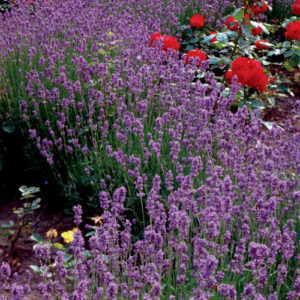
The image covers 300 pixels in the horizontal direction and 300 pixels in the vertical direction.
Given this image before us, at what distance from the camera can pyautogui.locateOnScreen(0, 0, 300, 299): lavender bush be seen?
161 centimetres

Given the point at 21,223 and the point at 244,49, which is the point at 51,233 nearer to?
the point at 21,223

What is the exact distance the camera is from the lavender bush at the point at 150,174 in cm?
161

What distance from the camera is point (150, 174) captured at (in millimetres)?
2658

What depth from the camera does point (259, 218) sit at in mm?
1745

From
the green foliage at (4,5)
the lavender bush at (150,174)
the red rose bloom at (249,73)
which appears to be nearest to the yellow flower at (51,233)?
the lavender bush at (150,174)

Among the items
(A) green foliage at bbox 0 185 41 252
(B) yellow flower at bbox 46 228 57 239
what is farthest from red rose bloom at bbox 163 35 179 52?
(B) yellow flower at bbox 46 228 57 239

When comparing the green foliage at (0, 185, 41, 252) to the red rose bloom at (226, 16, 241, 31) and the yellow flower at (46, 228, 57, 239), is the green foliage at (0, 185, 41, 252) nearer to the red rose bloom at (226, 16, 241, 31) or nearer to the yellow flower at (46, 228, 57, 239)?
the yellow flower at (46, 228, 57, 239)

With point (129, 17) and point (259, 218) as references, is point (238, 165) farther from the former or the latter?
point (129, 17)

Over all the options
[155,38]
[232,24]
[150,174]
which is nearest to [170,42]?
[155,38]

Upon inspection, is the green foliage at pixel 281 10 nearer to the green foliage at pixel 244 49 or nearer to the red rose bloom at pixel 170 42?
the green foliage at pixel 244 49

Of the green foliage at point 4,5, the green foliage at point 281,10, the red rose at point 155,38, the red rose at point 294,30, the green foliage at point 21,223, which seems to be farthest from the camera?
the green foliage at point 281,10

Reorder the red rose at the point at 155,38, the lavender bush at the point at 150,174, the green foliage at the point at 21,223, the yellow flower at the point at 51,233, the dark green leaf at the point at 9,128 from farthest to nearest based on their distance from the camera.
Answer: the red rose at the point at 155,38 → the dark green leaf at the point at 9,128 → the green foliage at the point at 21,223 → the yellow flower at the point at 51,233 → the lavender bush at the point at 150,174

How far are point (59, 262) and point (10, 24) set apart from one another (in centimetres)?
327

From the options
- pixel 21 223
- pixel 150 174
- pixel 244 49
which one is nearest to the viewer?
pixel 150 174
